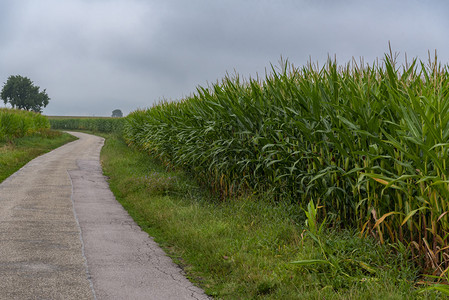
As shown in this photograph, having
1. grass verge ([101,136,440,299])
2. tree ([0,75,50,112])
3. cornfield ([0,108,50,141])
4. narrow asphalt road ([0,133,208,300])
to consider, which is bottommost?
narrow asphalt road ([0,133,208,300])

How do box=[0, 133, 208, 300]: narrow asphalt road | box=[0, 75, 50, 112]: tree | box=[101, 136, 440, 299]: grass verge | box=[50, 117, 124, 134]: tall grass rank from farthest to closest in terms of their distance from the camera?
box=[0, 75, 50, 112]: tree → box=[50, 117, 124, 134]: tall grass → box=[0, 133, 208, 300]: narrow asphalt road → box=[101, 136, 440, 299]: grass verge

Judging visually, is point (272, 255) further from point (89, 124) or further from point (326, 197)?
point (89, 124)

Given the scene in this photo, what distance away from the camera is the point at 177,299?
443cm

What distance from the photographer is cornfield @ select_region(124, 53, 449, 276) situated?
4312 mm

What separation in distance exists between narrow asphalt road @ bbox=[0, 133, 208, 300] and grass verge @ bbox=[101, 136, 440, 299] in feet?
1.23

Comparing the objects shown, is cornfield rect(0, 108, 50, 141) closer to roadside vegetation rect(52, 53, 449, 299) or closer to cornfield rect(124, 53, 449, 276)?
roadside vegetation rect(52, 53, 449, 299)

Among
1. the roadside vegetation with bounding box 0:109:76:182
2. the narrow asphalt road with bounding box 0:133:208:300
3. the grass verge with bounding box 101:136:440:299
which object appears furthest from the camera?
the roadside vegetation with bounding box 0:109:76:182

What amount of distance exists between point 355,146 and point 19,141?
1006 inches

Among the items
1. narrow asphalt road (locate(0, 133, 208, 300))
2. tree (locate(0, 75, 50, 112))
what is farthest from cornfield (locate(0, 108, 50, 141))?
tree (locate(0, 75, 50, 112))

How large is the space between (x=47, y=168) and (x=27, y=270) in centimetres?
1194

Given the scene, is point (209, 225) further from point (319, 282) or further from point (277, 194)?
point (319, 282)

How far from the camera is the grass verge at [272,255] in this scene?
4254 millimetres

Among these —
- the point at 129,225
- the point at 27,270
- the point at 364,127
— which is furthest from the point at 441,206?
the point at 129,225

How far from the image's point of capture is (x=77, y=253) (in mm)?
5945
